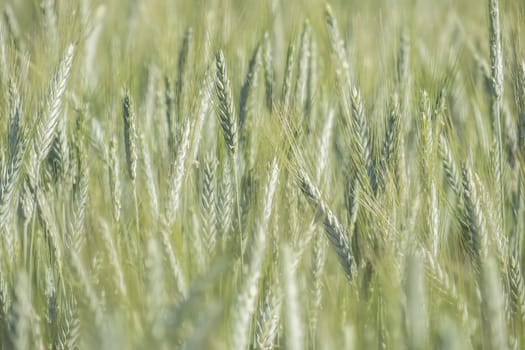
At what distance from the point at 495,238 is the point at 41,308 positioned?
0.88 metres

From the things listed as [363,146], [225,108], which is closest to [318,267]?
[363,146]

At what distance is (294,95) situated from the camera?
75.7 inches

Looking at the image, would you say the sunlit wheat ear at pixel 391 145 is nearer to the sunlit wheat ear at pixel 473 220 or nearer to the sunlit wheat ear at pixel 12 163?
the sunlit wheat ear at pixel 473 220

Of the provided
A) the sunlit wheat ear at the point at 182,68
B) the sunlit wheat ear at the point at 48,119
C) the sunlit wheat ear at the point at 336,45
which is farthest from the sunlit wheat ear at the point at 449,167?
the sunlit wheat ear at the point at 48,119

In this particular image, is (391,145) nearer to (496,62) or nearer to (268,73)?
(496,62)

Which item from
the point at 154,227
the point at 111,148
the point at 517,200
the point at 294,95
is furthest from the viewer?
the point at 294,95

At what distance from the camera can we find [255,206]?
158cm

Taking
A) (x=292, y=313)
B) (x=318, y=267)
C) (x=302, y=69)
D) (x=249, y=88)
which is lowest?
(x=292, y=313)

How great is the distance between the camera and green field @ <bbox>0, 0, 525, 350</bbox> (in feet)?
3.74

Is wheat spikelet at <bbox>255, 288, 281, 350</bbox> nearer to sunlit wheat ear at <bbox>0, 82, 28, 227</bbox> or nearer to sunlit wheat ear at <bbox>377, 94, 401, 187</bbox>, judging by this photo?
sunlit wheat ear at <bbox>377, 94, 401, 187</bbox>

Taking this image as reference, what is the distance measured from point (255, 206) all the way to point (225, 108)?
0.69 feet

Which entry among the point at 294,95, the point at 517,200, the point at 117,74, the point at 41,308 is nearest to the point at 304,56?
the point at 294,95

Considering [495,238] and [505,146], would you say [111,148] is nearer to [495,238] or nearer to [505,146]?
[495,238]

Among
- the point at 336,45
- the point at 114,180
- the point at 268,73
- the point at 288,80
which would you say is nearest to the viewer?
the point at 114,180
